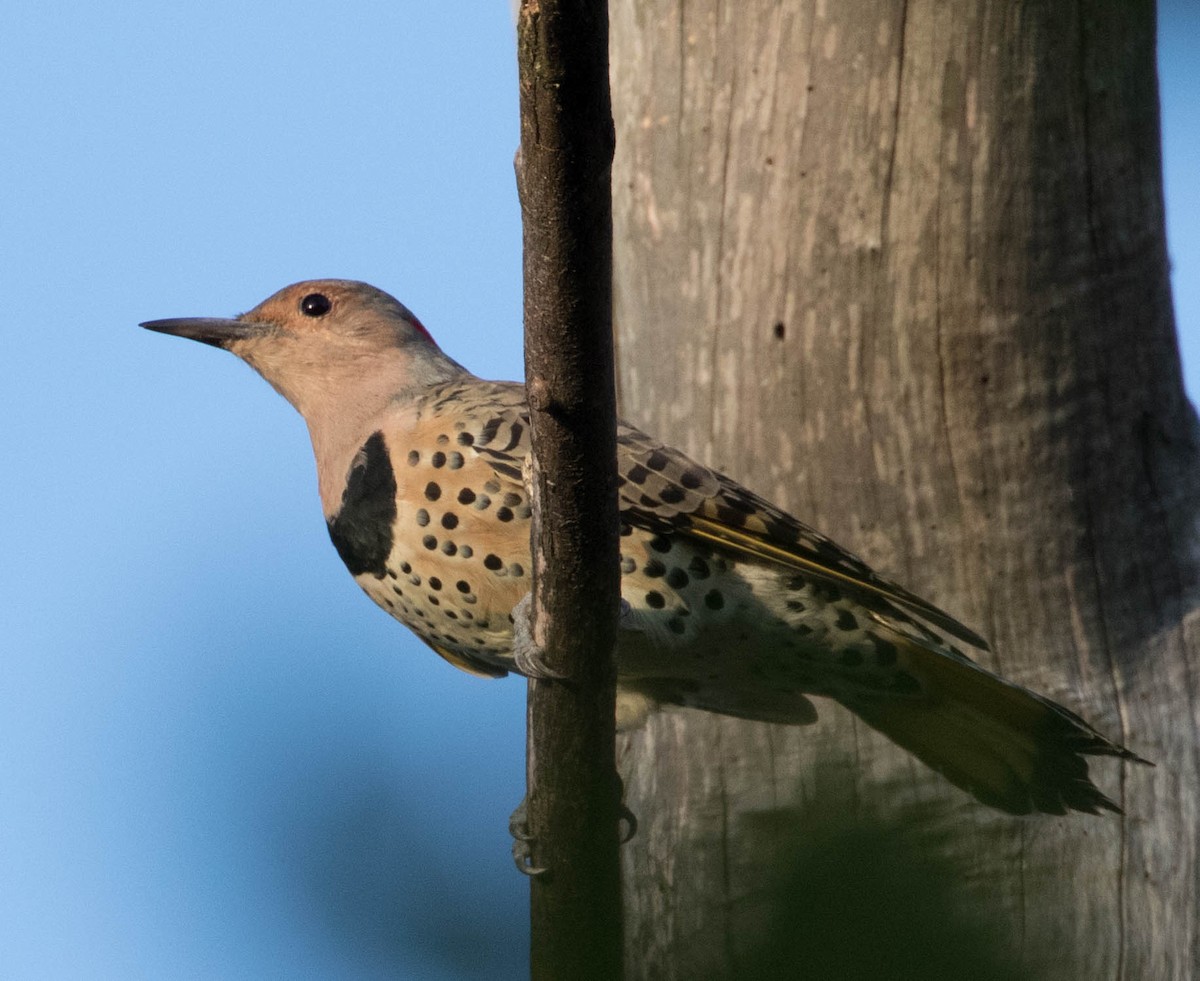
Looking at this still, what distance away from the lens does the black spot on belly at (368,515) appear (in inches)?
130

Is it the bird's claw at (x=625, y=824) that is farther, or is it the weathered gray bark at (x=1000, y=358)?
the weathered gray bark at (x=1000, y=358)

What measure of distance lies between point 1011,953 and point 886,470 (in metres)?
2.49

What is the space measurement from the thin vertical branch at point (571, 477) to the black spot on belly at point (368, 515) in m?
1.17

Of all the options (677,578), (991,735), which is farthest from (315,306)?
(991,735)

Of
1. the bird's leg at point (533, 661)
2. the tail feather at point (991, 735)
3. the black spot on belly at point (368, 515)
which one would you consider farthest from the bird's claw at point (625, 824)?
the black spot on belly at point (368, 515)

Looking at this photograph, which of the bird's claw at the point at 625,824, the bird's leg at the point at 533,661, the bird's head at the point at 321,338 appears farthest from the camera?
the bird's head at the point at 321,338

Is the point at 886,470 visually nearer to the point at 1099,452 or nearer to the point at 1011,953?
the point at 1099,452

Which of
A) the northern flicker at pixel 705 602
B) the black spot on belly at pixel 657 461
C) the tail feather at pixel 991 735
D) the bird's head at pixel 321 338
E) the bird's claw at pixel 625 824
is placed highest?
the bird's head at pixel 321 338

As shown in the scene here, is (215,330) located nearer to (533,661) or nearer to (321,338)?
(321,338)

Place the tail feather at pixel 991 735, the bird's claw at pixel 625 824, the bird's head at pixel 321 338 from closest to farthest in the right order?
the bird's claw at pixel 625 824 → the tail feather at pixel 991 735 → the bird's head at pixel 321 338

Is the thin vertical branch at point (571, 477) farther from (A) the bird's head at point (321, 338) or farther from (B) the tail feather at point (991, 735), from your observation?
(A) the bird's head at point (321, 338)

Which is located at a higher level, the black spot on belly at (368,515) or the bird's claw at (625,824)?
the black spot on belly at (368,515)

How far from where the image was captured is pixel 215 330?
13.2ft

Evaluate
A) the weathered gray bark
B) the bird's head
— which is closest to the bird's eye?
the bird's head
